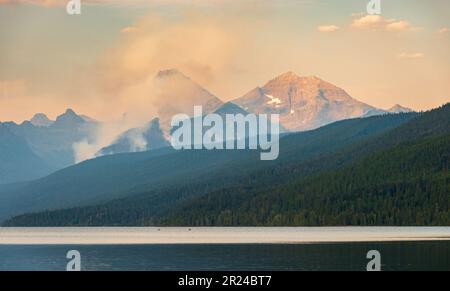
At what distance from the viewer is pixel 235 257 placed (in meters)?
118

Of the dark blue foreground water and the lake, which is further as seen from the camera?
the lake

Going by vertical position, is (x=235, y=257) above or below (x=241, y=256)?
below

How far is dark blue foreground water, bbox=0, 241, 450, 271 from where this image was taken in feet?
344

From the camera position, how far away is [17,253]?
134 m

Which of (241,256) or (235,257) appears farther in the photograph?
(241,256)

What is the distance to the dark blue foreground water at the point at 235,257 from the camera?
10488cm

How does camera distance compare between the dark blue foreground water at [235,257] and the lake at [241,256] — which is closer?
the dark blue foreground water at [235,257]
